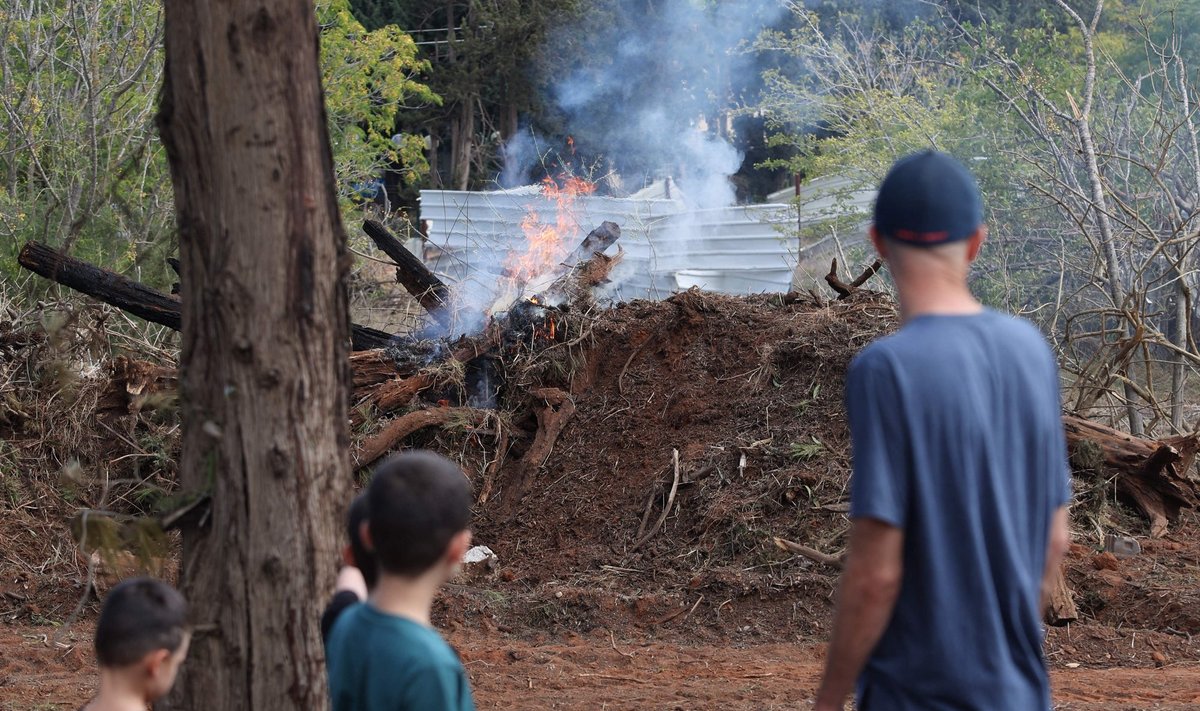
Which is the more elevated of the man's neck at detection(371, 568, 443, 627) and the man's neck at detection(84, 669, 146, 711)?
the man's neck at detection(371, 568, 443, 627)

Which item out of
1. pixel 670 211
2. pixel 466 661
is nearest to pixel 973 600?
pixel 466 661

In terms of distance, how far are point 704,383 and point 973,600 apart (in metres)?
7.57

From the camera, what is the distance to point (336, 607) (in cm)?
270

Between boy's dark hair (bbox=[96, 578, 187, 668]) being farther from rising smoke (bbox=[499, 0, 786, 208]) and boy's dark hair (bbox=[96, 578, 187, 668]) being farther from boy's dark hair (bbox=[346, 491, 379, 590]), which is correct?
rising smoke (bbox=[499, 0, 786, 208])

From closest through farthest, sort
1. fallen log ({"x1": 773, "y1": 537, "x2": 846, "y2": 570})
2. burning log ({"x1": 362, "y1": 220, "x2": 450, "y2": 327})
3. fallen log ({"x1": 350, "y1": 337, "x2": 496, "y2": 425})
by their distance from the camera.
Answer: fallen log ({"x1": 773, "y1": 537, "x2": 846, "y2": 570}), fallen log ({"x1": 350, "y1": 337, "x2": 496, "y2": 425}), burning log ({"x1": 362, "y1": 220, "x2": 450, "y2": 327})

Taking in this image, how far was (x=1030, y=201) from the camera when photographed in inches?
567

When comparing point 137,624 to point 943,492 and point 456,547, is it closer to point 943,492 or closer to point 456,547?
point 456,547

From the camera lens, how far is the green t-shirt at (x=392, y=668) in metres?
2.13

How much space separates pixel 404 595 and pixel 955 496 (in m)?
1.15

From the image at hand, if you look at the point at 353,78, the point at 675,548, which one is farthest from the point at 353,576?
the point at 353,78

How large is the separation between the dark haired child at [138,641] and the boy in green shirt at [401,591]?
0.62m

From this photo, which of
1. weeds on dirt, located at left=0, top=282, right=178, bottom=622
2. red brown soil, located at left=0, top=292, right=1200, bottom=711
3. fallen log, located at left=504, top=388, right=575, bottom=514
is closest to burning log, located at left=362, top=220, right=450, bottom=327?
red brown soil, located at left=0, top=292, right=1200, bottom=711

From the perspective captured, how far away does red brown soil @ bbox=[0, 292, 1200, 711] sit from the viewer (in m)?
6.42

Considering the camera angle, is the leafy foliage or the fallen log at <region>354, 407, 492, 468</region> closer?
the fallen log at <region>354, 407, 492, 468</region>
